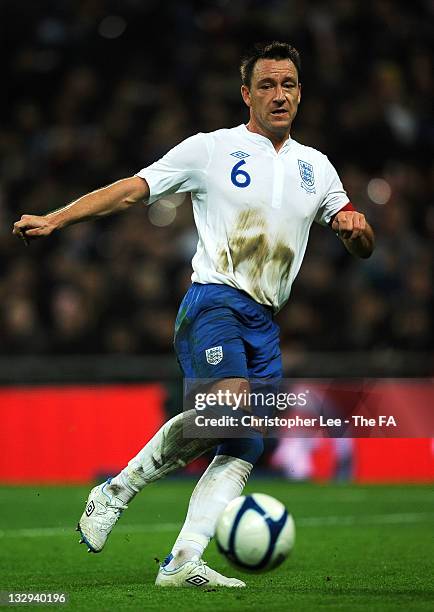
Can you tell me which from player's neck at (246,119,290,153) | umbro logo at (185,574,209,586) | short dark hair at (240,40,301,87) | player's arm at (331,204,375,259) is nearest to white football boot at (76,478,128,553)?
umbro logo at (185,574,209,586)

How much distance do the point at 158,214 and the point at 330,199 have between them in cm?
924

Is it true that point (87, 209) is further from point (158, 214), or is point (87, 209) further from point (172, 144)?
point (172, 144)

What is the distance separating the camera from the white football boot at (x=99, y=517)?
6.46m

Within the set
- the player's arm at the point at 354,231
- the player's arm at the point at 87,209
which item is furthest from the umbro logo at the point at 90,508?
the player's arm at the point at 354,231

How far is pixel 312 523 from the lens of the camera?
33.0 feet

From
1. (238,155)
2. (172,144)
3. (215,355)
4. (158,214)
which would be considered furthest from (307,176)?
(172,144)

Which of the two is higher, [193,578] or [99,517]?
[99,517]

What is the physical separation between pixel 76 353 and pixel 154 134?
10.9 ft

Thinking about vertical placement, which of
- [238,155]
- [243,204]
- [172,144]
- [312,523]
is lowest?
[312,523]

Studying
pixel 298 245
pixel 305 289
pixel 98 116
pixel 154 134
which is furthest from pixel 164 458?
pixel 98 116

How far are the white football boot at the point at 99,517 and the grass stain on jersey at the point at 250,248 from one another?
1.28 meters

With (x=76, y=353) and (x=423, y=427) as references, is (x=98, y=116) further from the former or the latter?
(x=423, y=427)

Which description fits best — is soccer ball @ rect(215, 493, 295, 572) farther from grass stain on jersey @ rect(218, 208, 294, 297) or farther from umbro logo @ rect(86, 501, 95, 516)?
grass stain on jersey @ rect(218, 208, 294, 297)

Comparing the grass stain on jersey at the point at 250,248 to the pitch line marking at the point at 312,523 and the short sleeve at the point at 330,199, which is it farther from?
the pitch line marking at the point at 312,523
